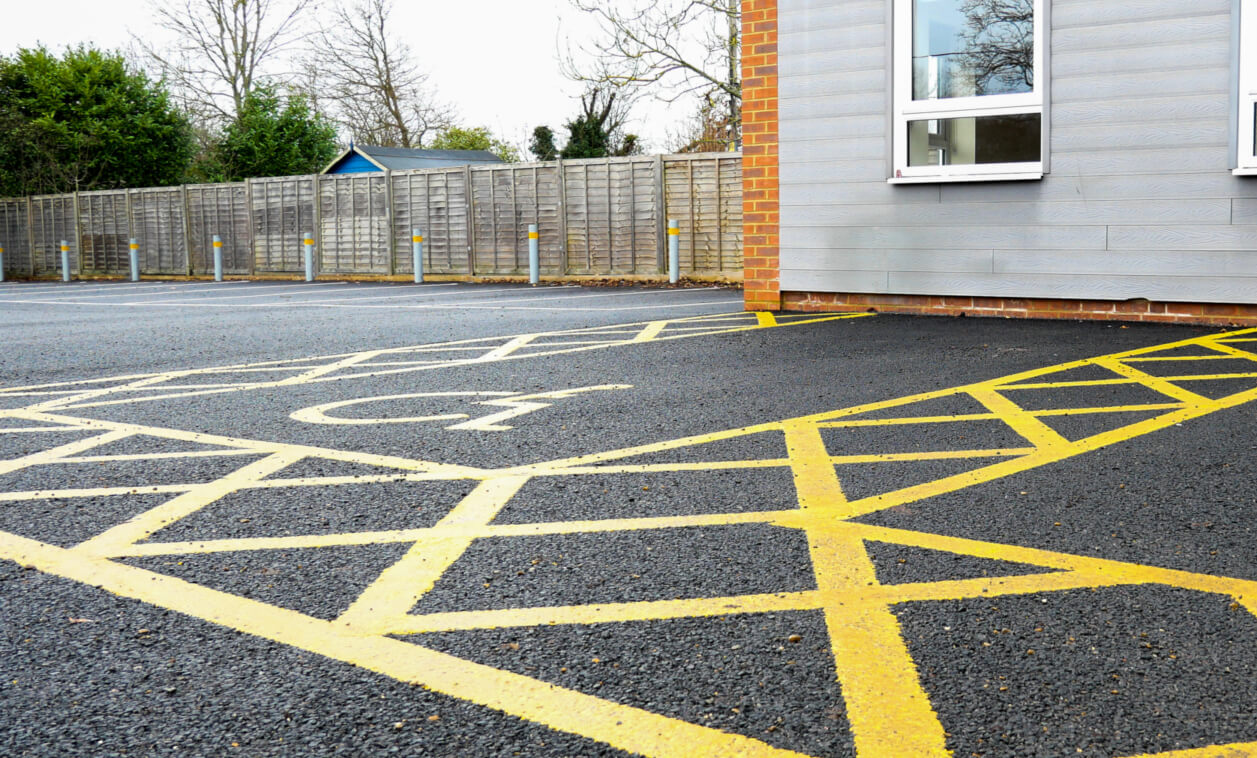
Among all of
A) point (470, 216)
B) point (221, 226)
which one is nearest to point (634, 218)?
point (470, 216)

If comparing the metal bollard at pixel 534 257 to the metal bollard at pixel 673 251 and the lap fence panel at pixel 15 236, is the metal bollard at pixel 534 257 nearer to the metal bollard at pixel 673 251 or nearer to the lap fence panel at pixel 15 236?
the metal bollard at pixel 673 251

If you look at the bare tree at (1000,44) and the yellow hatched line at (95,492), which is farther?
the bare tree at (1000,44)

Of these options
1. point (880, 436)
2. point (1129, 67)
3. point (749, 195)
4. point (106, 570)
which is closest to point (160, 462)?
point (106, 570)

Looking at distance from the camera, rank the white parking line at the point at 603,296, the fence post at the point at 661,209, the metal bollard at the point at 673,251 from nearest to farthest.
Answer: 1. the white parking line at the point at 603,296
2. the metal bollard at the point at 673,251
3. the fence post at the point at 661,209

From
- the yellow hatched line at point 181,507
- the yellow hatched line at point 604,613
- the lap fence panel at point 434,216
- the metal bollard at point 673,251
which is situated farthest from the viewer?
the lap fence panel at point 434,216

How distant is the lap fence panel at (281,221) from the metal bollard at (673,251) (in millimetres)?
10049

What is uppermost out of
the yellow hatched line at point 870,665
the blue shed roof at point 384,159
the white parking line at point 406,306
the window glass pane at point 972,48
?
the blue shed roof at point 384,159

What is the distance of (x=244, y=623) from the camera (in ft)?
8.67

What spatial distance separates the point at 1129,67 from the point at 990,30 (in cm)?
119

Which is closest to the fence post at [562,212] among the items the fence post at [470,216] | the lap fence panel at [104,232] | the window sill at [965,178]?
the fence post at [470,216]

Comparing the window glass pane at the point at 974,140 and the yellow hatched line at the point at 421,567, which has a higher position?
the window glass pane at the point at 974,140

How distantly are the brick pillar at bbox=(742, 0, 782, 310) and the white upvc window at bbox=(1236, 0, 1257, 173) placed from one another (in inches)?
153

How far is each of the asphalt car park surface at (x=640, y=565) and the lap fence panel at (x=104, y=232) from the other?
24937mm

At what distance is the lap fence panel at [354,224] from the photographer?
75.6 feet
